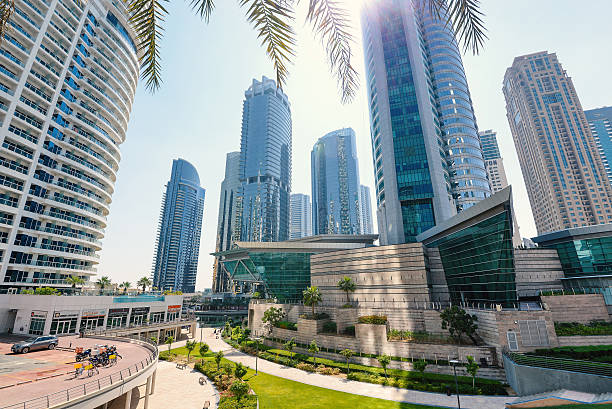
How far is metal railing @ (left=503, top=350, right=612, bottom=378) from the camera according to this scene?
71.5 feet

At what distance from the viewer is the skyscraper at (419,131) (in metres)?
71.2

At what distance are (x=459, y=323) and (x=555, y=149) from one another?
12327 centimetres

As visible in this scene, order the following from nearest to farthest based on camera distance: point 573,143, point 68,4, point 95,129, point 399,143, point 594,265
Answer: point 594,265
point 68,4
point 95,129
point 399,143
point 573,143

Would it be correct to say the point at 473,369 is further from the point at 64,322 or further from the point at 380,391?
the point at 64,322

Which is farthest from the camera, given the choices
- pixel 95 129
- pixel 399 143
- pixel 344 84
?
pixel 399 143

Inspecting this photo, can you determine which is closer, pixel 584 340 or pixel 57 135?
pixel 584 340

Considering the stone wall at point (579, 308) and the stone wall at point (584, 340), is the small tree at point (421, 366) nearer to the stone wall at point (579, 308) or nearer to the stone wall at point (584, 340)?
the stone wall at point (584, 340)

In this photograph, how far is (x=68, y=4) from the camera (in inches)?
2148

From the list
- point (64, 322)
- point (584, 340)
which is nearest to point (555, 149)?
point (584, 340)

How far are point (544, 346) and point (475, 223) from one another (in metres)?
16.2

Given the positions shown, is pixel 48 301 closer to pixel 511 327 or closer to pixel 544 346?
pixel 511 327

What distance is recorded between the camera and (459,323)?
34.9m

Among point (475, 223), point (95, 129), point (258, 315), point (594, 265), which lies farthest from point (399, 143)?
point (95, 129)

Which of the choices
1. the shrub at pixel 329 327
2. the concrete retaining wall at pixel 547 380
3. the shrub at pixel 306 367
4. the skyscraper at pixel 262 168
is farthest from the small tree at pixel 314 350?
the skyscraper at pixel 262 168
